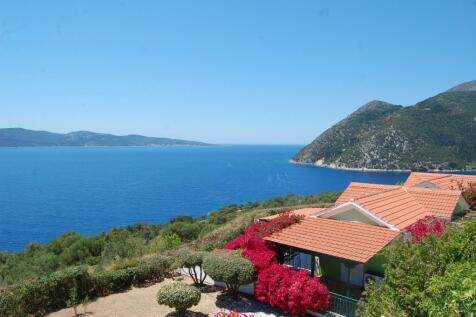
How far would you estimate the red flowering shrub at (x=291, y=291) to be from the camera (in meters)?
12.9

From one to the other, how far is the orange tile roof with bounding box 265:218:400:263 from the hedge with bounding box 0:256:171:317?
20.7ft

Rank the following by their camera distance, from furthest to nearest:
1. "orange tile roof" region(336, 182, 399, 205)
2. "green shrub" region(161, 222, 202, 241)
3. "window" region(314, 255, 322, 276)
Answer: "green shrub" region(161, 222, 202, 241) < "orange tile roof" region(336, 182, 399, 205) < "window" region(314, 255, 322, 276)

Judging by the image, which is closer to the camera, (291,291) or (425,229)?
(291,291)

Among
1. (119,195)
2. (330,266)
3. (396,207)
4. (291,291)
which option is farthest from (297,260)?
(119,195)

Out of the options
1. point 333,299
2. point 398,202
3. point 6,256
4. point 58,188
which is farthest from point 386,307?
point 58,188

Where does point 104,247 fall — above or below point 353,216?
below

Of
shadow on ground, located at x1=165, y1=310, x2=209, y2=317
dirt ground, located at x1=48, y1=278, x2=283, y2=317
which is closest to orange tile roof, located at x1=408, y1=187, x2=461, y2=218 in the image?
dirt ground, located at x1=48, y1=278, x2=283, y2=317

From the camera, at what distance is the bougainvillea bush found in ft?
42.5

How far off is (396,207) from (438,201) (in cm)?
344

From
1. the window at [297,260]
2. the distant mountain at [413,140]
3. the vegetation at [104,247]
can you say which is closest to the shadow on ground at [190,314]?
the window at [297,260]

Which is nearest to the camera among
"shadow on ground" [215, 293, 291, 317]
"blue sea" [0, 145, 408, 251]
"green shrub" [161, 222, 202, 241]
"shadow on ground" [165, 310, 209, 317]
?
"shadow on ground" [165, 310, 209, 317]

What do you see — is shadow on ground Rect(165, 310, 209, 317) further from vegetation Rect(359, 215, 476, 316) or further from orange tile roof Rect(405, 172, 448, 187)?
orange tile roof Rect(405, 172, 448, 187)

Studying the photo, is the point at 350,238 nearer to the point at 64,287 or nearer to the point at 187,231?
A: the point at 64,287

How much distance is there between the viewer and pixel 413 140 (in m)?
153
